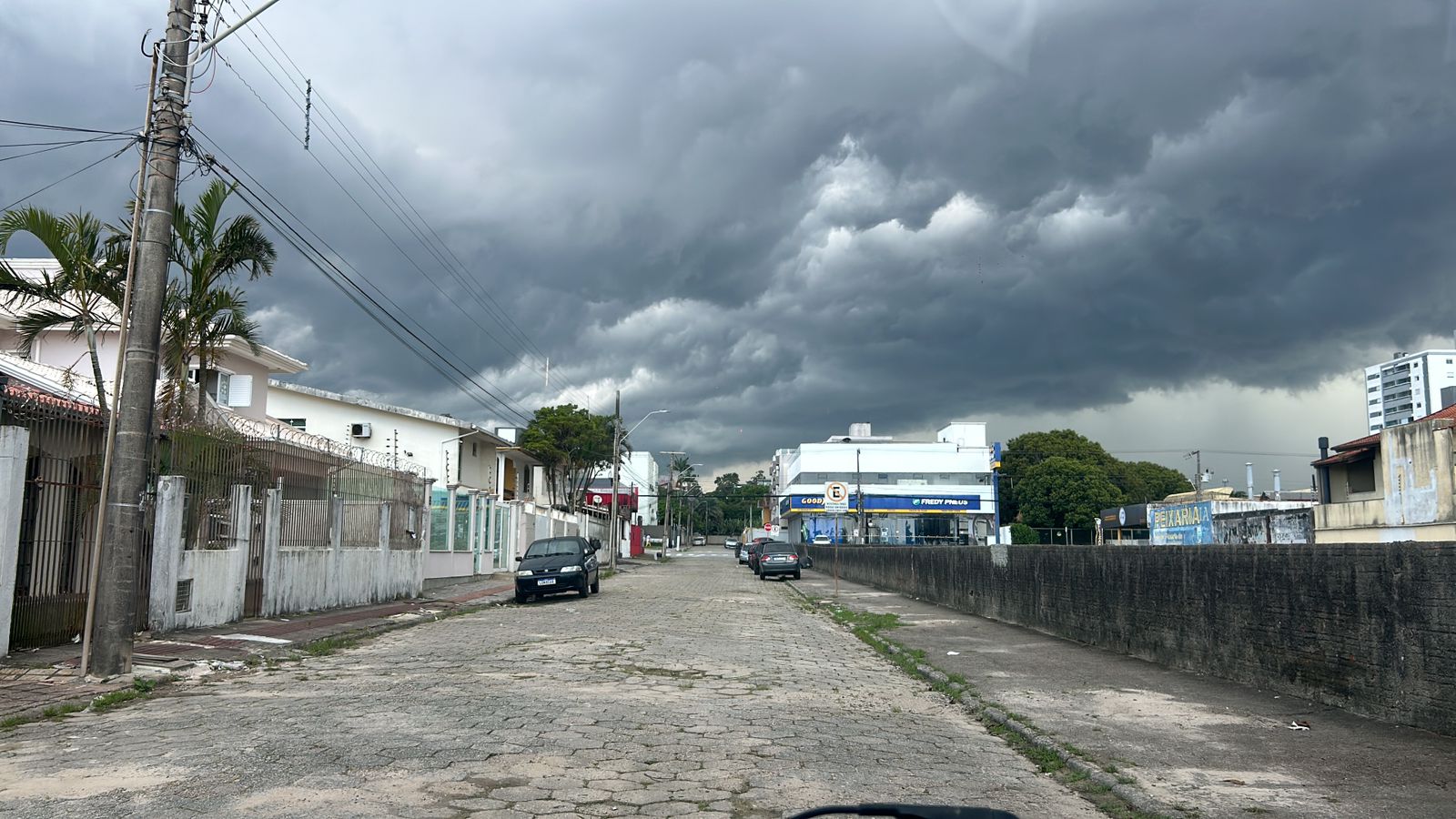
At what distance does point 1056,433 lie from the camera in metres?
95.0

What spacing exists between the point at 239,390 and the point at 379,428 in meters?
11.6

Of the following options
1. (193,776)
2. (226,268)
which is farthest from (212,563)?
(193,776)

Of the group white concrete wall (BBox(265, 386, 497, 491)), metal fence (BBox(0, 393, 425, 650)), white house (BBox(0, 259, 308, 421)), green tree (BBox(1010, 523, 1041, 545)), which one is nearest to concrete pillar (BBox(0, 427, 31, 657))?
metal fence (BBox(0, 393, 425, 650))

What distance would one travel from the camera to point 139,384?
10.5 meters

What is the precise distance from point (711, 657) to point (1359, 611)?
725 centimetres

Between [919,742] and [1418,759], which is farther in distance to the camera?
[919,742]

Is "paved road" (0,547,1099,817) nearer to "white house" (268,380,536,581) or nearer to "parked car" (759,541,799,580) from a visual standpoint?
"white house" (268,380,536,581)

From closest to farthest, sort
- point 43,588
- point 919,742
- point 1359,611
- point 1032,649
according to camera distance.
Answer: point 919,742 < point 1359,611 < point 43,588 < point 1032,649

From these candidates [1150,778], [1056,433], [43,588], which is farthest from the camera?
[1056,433]

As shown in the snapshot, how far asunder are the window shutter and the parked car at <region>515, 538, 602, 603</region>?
9817 millimetres

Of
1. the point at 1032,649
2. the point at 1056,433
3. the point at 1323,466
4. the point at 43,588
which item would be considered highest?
the point at 1056,433

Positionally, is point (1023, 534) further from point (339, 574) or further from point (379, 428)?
point (339, 574)

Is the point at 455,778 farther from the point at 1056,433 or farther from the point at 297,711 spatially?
the point at 1056,433

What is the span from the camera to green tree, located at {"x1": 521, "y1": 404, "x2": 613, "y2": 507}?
53719mm
